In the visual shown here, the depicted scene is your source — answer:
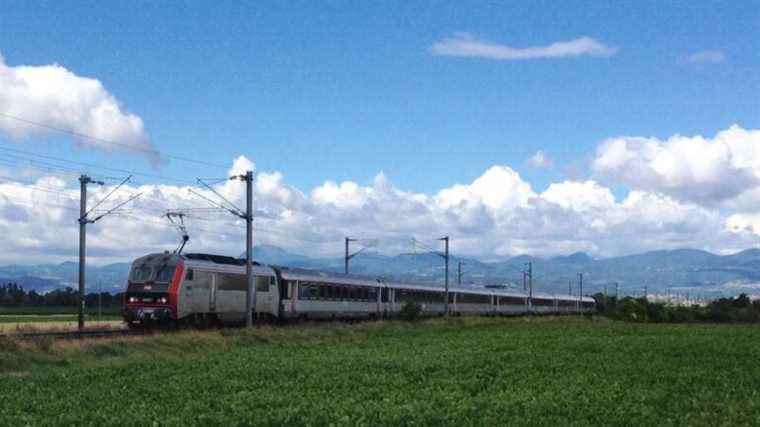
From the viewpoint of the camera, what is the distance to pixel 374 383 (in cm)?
2695

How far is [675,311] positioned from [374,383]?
119 meters

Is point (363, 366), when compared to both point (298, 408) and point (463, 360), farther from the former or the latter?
point (298, 408)

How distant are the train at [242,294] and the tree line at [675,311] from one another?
46118 mm

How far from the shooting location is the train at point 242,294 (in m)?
48.6

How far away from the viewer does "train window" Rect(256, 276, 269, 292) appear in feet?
189

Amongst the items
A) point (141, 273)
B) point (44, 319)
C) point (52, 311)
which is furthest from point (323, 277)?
point (52, 311)

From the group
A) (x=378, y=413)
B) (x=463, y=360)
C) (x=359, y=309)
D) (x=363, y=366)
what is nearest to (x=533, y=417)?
(x=378, y=413)

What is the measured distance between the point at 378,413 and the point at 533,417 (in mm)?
3270

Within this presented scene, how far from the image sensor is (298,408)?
21.4m

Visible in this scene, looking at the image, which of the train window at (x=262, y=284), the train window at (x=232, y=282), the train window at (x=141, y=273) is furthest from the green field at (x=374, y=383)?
the train window at (x=262, y=284)

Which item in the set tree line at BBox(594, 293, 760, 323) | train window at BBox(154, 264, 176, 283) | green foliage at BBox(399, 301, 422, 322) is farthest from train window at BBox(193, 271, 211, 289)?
tree line at BBox(594, 293, 760, 323)

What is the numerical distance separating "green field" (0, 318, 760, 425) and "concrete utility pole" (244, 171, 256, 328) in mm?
7960

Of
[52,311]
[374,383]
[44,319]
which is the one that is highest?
[374,383]

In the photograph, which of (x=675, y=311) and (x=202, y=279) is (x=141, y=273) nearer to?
(x=202, y=279)
